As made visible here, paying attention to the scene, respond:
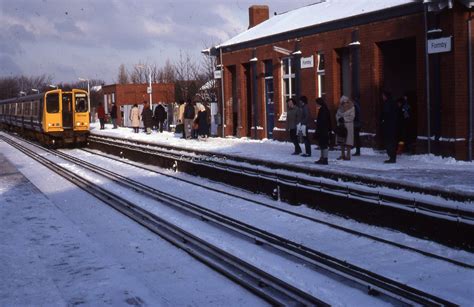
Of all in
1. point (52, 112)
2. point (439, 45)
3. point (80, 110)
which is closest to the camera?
point (439, 45)

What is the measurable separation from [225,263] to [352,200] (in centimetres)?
368

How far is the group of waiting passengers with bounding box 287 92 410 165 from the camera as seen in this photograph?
48.6ft

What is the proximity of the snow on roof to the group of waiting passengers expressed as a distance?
10.8 feet

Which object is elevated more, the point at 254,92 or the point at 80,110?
the point at 254,92

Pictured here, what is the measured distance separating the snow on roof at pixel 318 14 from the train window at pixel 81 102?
862cm

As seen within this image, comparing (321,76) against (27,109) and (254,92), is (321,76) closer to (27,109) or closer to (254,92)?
(254,92)

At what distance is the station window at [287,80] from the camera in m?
23.8

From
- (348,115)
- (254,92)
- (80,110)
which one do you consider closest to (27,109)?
(80,110)

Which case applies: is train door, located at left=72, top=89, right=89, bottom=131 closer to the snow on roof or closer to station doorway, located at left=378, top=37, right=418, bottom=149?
the snow on roof

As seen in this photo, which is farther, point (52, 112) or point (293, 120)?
point (52, 112)

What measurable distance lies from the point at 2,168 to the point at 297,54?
11.2m

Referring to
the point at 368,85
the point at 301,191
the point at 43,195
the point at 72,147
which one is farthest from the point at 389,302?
the point at 72,147

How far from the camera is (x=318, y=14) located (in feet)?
78.8

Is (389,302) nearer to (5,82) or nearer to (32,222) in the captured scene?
(32,222)
